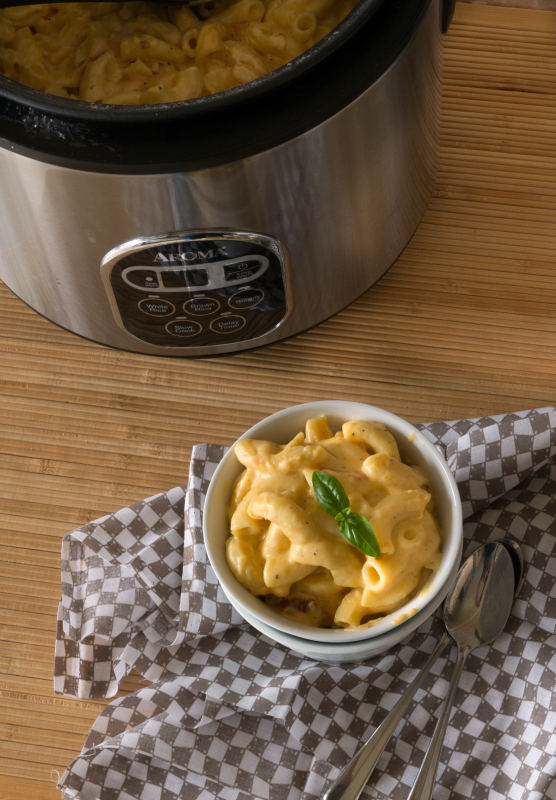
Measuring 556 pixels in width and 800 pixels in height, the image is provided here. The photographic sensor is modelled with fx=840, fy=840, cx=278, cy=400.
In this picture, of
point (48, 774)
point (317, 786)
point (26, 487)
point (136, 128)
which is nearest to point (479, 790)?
point (317, 786)

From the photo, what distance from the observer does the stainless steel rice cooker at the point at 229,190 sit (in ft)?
2.70

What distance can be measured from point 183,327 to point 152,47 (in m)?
0.34

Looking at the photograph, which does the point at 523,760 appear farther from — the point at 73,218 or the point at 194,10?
the point at 194,10

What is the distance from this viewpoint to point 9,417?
1.18 metres

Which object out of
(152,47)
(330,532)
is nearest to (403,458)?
(330,532)

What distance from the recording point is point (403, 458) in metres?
0.98

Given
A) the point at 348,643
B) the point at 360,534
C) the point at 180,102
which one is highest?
the point at 180,102

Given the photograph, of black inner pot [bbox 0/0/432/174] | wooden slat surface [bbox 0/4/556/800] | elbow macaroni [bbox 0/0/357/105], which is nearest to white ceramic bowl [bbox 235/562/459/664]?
wooden slat surface [bbox 0/4/556/800]

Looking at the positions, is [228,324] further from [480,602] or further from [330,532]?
[480,602]

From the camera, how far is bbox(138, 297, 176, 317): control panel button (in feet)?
3.29

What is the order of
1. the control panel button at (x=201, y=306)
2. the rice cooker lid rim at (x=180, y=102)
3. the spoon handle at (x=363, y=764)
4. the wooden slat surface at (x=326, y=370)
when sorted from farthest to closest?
the wooden slat surface at (x=326, y=370) < the control panel button at (x=201, y=306) < the spoon handle at (x=363, y=764) < the rice cooker lid rim at (x=180, y=102)

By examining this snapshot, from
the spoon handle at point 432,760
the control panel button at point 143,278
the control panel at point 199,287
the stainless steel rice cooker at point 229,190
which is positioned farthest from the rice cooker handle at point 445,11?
the spoon handle at point 432,760

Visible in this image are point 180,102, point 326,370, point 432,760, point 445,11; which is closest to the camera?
point 180,102

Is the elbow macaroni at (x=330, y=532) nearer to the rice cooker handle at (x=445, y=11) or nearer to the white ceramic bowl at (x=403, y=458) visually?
the white ceramic bowl at (x=403, y=458)
